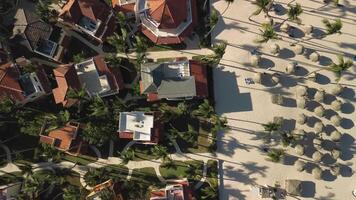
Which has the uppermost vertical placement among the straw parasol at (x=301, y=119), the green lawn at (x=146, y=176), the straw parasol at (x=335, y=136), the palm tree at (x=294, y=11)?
the palm tree at (x=294, y=11)

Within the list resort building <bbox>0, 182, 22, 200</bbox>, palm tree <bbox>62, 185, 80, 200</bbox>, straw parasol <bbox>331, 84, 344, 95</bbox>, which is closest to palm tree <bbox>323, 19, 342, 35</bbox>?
straw parasol <bbox>331, 84, 344, 95</bbox>

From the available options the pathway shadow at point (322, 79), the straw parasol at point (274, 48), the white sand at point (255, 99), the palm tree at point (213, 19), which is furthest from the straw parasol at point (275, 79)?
the palm tree at point (213, 19)

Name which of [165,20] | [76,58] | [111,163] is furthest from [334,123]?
[76,58]

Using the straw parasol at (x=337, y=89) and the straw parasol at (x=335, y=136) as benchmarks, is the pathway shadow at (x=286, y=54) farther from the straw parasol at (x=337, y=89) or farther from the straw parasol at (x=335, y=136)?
the straw parasol at (x=335, y=136)

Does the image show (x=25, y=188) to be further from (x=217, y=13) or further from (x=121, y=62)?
(x=217, y=13)

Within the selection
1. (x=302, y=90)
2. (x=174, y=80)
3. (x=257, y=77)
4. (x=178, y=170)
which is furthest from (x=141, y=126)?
(x=302, y=90)

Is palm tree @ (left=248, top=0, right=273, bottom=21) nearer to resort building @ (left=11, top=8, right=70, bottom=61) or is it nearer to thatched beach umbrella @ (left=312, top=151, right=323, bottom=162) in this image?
thatched beach umbrella @ (left=312, top=151, right=323, bottom=162)

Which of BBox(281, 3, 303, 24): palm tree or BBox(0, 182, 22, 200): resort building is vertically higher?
BBox(281, 3, 303, 24): palm tree
